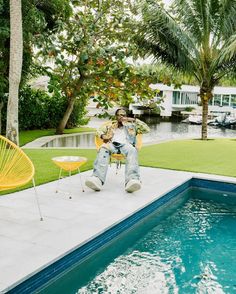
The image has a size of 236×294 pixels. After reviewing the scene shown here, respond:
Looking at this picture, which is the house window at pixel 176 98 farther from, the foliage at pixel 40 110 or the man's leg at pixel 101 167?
the man's leg at pixel 101 167

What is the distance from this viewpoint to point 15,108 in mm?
9086

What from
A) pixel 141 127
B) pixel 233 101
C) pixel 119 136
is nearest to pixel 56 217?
pixel 119 136

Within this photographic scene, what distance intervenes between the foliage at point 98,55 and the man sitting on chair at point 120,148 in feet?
22.1

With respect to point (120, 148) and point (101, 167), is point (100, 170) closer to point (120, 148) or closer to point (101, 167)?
point (101, 167)

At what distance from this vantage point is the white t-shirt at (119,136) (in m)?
6.27

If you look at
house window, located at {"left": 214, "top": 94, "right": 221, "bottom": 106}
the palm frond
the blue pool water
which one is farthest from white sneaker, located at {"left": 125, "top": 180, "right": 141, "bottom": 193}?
house window, located at {"left": 214, "top": 94, "right": 221, "bottom": 106}

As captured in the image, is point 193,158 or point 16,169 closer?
point 16,169

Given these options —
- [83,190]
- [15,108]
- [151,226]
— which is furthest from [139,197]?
[15,108]

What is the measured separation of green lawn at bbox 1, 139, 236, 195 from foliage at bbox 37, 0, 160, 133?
3.93 m

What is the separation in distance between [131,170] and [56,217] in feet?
5.38

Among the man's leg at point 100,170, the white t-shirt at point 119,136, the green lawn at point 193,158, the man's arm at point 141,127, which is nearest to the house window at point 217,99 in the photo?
the green lawn at point 193,158

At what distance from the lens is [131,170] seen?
5555mm

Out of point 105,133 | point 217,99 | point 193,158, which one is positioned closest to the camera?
point 105,133

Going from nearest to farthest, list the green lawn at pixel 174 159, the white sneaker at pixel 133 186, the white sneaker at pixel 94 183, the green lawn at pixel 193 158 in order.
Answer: the white sneaker at pixel 133 186
the white sneaker at pixel 94 183
the green lawn at pixel 174 159
the green lawn at pixel 193 158
